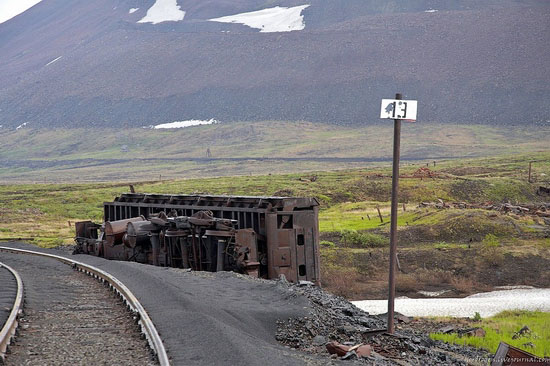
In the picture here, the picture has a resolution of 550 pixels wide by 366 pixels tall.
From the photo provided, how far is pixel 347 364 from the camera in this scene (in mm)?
12211

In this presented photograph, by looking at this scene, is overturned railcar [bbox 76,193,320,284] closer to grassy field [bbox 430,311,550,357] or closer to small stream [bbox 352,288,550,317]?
grassy field [bbox 430,311,550,357]

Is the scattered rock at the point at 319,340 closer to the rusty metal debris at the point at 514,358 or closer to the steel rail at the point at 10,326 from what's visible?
the rusty metal debris at the point at 514,358

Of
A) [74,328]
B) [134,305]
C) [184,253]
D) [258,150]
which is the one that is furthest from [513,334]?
[258,150]

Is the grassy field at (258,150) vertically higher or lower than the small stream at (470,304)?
lower

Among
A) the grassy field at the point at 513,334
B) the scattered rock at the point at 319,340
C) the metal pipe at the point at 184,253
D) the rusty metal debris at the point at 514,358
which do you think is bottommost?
the grassy field at the point at 513,334

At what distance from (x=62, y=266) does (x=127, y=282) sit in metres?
6.77

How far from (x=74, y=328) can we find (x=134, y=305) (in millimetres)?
1539

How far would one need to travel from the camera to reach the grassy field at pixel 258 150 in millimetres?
140000

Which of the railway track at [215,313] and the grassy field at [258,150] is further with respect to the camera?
the grassy field at [258,150]

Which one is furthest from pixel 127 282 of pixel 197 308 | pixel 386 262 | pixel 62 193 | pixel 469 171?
pixel 469 171

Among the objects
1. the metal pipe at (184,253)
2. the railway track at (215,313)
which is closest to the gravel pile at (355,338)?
the railway track at (215,313)

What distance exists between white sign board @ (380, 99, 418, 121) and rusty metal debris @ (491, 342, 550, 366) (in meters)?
4.76

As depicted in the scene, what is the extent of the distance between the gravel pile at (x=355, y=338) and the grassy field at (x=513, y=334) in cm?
220

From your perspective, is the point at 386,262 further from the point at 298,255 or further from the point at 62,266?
the point at 62,266
